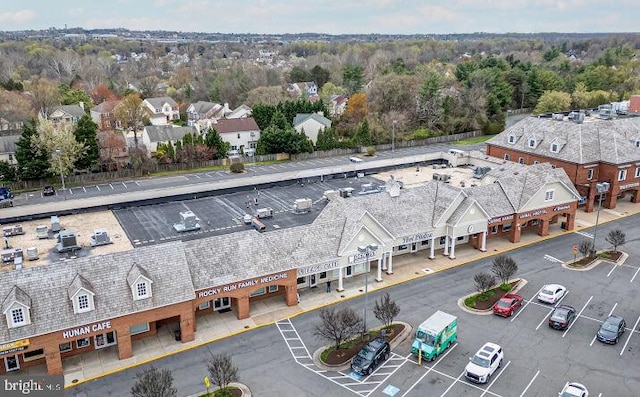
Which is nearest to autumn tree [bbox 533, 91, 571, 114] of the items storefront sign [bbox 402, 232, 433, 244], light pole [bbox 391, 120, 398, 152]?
light pole [bbox 391, 120, 398, 152]

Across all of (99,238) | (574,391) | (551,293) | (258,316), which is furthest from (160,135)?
(574,391)

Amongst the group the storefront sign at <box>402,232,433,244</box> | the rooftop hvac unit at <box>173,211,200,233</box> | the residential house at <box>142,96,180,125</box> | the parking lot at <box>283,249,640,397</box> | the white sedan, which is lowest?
the parking lot at <box>283,249,640,397</box>

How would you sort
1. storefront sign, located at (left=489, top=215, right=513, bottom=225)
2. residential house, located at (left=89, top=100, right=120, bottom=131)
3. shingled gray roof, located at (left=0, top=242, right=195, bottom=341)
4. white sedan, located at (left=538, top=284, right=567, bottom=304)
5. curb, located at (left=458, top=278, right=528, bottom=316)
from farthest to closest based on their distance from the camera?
residential house, located at (left=89, top=100, right=120, bottom=131) < storefront sign, located at (left=489, top=215, right=513, bottom=225) < white sedan, located at (left=538, top=284, right=567, bottom=304) < curb, located at (left=458, top=278, right=528, bottom=316) < shingled gray roof, located at (left=0, top=242, right=195, bottom=341)

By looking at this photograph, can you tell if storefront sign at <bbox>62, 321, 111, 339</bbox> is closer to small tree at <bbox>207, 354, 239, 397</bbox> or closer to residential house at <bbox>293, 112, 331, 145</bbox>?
small tree at <bbox>207, 354, 239, 397</bbox>

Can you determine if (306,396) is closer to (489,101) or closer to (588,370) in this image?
(588,370)

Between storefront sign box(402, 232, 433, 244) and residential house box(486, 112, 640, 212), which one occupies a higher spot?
residential house box(486, 112, 640, 212)

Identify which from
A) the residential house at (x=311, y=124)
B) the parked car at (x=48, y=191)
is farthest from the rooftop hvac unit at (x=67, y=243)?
the residential house at (x=311, y=124)
